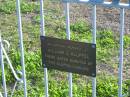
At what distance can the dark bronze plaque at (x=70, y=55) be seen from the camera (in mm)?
3123

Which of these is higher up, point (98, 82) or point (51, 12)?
point (51, 12)

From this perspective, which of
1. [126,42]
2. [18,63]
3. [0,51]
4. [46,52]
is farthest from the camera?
[126,42]

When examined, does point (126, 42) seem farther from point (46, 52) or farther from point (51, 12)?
point (46, 52)

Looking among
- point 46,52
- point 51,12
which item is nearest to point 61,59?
point 46,52

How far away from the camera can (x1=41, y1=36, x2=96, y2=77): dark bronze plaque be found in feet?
10.2

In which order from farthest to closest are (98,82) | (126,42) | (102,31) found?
1. (102,31)
2. (126,42)
3. (98,82)

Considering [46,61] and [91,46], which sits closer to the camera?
[91,46]

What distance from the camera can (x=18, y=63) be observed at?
504 centimetres

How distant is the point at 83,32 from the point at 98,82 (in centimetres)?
137

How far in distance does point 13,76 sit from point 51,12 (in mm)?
2156

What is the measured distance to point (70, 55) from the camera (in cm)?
320

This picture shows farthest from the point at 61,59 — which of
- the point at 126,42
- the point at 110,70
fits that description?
the point at 126,42

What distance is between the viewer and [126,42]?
17.6 feet

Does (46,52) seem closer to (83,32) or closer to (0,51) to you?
(0,51)
